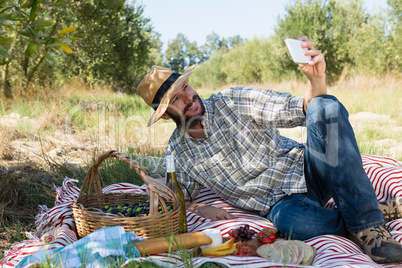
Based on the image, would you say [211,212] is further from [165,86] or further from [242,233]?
[165,86]

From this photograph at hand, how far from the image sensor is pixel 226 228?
258 centimetres

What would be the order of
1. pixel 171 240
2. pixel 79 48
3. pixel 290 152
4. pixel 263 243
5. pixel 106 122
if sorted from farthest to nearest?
1. pixel 79 48
2. pixel 106 122
3. pixel 290 152
4. pixel 263 243
5. pixel 171 240

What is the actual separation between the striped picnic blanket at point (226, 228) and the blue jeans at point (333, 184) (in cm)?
11

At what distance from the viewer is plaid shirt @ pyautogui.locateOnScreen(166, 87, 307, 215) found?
8.77ft

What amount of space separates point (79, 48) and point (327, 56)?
14372 millimetres

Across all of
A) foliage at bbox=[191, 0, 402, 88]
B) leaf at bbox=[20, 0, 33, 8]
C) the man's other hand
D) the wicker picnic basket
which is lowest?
the wicker picnic basket

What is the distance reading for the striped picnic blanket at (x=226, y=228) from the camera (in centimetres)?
202

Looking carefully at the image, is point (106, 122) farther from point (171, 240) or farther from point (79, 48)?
point (79, 48)

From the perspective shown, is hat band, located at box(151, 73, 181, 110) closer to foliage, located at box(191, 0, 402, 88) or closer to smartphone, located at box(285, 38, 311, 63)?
smartphone, located at box(285, 38, 311, 63)

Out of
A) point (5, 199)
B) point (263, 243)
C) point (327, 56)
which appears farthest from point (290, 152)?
point (327, 56)

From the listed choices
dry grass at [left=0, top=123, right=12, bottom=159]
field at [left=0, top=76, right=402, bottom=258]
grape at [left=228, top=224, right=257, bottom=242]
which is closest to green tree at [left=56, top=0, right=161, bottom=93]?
field at [left=0, top=76, right=402, bottom=258]

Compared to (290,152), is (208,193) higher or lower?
lower

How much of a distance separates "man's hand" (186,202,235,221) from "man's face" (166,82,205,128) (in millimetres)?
647

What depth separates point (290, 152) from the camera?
272cm
